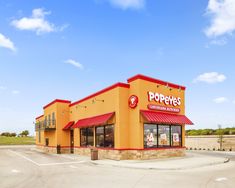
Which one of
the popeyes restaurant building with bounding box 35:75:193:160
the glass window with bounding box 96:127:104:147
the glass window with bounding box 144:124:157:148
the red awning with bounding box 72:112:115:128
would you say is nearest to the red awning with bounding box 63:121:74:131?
the red awning with bounding box 72:112:115:128

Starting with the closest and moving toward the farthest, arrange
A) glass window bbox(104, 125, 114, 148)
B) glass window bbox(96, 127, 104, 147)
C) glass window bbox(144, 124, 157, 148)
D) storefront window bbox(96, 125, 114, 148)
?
glass window bbox(144, 124, 157, 148), glass window bbox(104, 125, 114, 148), storefront window bbox(96, 125, 114, 148), glass window bbox(96, 127, 104, 147)

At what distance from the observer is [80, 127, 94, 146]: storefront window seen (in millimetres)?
28333

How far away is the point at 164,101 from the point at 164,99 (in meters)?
0.19

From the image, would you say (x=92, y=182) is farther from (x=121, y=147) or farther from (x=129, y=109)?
(x=129, y=109)

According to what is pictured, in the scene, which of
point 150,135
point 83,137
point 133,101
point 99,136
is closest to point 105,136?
point 99,136

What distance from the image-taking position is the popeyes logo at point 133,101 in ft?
74.4

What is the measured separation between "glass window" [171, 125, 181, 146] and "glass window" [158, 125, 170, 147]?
647 millimetres

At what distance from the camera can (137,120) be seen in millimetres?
22594

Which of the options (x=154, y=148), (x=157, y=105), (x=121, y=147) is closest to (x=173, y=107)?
(x=157, y=105)

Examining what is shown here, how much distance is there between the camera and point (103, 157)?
24.9 meters

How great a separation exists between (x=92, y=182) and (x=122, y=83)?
11.9 meters

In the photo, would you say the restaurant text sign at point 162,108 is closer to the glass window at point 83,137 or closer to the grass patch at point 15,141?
the glass window at point 83,137

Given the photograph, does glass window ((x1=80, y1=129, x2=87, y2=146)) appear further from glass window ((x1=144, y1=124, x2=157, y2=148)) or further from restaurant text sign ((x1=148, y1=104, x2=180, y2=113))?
restaurant text sign ((x1=148, y1=104, x2=180, y2=113))

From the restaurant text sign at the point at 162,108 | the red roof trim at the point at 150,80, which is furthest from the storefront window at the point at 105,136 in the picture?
the red roof trim at the point at 150,80
